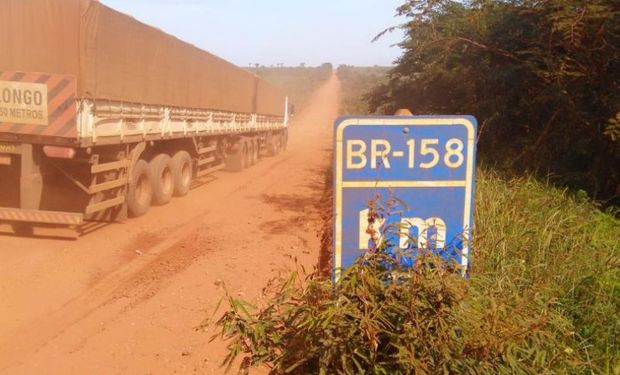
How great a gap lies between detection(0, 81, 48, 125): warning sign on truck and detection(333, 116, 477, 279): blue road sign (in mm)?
→ 5323

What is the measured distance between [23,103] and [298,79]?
7522cm

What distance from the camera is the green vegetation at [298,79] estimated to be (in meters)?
59.4

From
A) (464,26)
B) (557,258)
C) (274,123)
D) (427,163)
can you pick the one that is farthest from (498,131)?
(274,123)

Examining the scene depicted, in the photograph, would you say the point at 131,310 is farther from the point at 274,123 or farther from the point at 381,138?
the point at 274,123

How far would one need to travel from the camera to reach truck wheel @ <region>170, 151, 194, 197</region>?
945 centimetres

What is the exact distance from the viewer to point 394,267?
2.03 metres

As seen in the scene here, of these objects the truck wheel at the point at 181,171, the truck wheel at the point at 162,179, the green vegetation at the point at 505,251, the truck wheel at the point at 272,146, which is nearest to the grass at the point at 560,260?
the green vegetation at the point at 505,251

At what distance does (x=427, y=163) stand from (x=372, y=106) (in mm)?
11695

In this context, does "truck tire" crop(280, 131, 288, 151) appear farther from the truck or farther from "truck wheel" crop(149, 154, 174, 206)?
"truck wheel" crop(149, 154, 174, 206)

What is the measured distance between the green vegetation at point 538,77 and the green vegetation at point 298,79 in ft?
134

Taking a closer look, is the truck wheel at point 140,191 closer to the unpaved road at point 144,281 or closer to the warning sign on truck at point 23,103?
the unpaved road at point 144,281

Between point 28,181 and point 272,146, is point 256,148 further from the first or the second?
point 28,181

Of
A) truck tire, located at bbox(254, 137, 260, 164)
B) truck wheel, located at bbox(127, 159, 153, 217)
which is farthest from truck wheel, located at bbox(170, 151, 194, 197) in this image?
truck tire, located at bbox(254, 137, 260, 164)

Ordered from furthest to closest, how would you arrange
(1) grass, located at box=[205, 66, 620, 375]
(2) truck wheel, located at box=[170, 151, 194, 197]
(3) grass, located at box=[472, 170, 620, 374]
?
(2) truck wheel, located at box=[170, 151, 194, 197] → (3) grass, located at box=[472, 170, 620, 374] → (1) grass, located at box=[205, 66, 620, 375]
